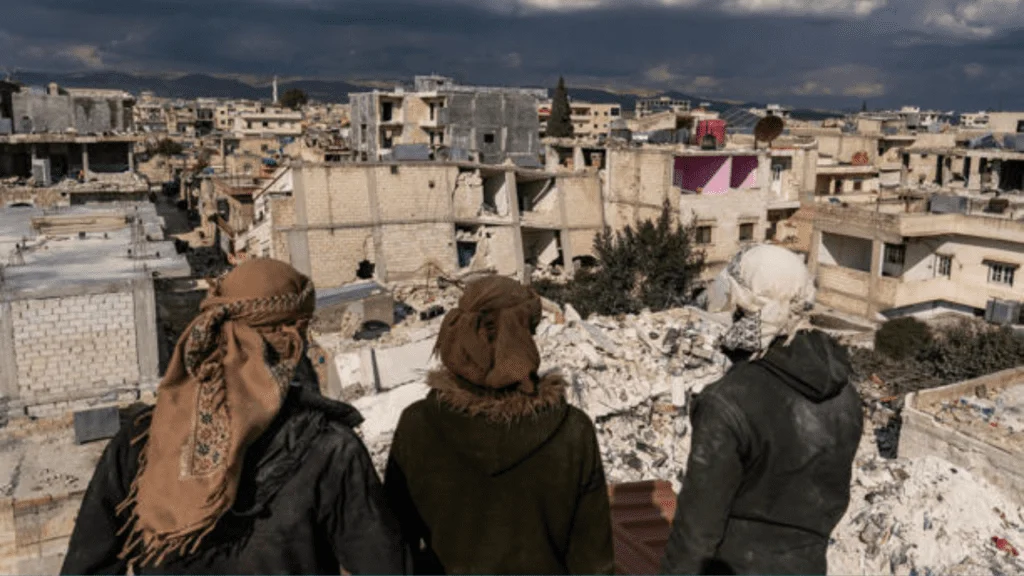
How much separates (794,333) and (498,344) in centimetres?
111

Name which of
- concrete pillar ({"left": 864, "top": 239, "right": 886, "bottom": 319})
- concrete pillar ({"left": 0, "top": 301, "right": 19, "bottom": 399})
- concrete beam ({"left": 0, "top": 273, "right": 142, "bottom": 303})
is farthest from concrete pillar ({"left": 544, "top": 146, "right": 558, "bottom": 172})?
concrete pillar ({"left": 0, "top": 301, "right": 19, "bottom": 399})

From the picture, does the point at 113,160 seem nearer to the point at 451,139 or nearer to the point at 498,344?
the point at 451,139

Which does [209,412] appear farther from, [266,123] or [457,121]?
[266,123]

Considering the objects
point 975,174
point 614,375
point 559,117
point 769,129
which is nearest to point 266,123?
point 559,117

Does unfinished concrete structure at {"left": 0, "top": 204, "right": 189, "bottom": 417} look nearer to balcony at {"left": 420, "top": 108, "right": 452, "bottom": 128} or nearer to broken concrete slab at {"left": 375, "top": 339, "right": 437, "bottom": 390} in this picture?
broken concrete slab at {"left": 375, "top": 339, "right": 437, "bottom": 390}

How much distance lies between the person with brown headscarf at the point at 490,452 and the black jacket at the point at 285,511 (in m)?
0.28

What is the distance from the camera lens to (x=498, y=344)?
256 centimetres

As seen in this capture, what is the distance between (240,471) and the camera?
2.19 metres

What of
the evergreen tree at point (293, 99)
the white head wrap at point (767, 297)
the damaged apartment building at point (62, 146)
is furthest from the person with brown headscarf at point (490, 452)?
the evergreen tree at point (293, 99)

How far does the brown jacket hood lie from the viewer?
2.56 metres

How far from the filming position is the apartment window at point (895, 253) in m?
20.6

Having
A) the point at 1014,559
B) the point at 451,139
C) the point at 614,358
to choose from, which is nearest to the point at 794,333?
the point at 1014,559

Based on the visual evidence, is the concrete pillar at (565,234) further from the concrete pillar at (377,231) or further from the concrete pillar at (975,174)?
the concrete pillar at (975,174)

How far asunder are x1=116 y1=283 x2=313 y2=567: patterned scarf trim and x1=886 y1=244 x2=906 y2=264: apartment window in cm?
2118
